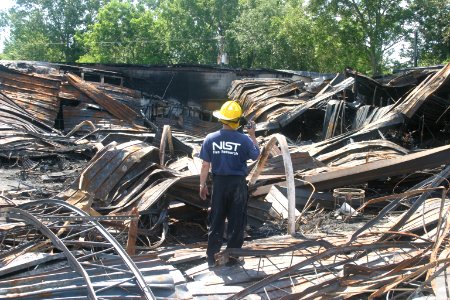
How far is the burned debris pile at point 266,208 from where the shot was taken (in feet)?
13.7

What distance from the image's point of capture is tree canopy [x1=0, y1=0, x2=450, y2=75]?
108 ft

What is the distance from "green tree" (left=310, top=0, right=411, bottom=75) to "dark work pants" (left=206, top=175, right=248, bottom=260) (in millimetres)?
29428

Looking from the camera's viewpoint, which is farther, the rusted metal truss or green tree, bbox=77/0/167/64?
green tree, bbox=77/0/167/64

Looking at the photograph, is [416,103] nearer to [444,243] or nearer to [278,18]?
[444,243]

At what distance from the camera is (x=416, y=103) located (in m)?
10.6

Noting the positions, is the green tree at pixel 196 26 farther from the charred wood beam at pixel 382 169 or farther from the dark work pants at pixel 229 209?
the dark work pants at pixel 229 209

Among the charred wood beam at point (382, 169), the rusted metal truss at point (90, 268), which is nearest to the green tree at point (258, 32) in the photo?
the charred wood beam at point (382, 169)

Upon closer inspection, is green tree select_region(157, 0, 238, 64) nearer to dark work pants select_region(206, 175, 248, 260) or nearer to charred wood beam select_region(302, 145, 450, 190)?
charred wood beam select_region(302, 145, 450, 190)

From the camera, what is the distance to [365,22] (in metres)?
33.1

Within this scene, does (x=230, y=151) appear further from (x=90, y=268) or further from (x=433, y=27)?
(x=433, y=27)

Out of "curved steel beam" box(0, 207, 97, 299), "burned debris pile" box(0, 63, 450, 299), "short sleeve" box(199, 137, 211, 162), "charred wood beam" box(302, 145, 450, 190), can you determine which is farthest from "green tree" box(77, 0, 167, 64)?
"curved steel beam" box(0, 207, 97, 299)

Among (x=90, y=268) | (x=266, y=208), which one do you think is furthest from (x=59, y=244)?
(x=266, y=208)

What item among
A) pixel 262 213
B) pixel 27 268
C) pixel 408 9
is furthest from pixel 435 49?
pixel 27 268

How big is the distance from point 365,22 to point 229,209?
99.4 ft
